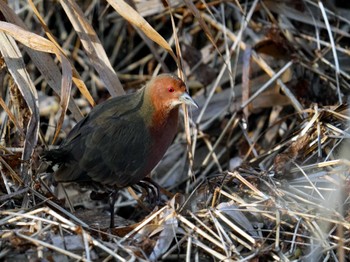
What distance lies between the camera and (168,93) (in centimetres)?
364

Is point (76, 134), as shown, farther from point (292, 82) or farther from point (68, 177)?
point (292, 82)

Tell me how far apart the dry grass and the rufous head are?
9cm

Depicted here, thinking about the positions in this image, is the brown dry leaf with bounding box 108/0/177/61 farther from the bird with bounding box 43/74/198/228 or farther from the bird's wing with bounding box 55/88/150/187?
the bird's wing with bounding box 55/88/150/187

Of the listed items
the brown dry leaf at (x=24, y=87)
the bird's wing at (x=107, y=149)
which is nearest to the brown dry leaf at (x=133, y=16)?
the bird's wing at (x=107, y=149)

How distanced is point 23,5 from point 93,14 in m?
0.49

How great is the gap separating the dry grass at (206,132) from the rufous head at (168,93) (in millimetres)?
90

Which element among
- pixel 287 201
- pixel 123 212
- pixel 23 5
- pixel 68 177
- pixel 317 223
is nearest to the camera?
pixel 317 223

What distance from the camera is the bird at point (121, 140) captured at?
11.5 ft

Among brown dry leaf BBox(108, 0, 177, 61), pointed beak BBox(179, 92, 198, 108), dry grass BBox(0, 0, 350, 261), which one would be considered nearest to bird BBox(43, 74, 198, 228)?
pointed beak BBox(179, 92, 198, 108)

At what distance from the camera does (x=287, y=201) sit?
3166mm

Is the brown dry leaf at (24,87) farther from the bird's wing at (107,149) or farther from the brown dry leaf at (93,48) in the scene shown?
the brown dry leaf at (93,48)

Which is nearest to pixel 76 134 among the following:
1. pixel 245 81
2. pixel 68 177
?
pixel 68 177

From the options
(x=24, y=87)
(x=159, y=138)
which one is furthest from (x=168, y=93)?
(x=24, y=87)

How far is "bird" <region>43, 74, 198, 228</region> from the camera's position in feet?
11.5
